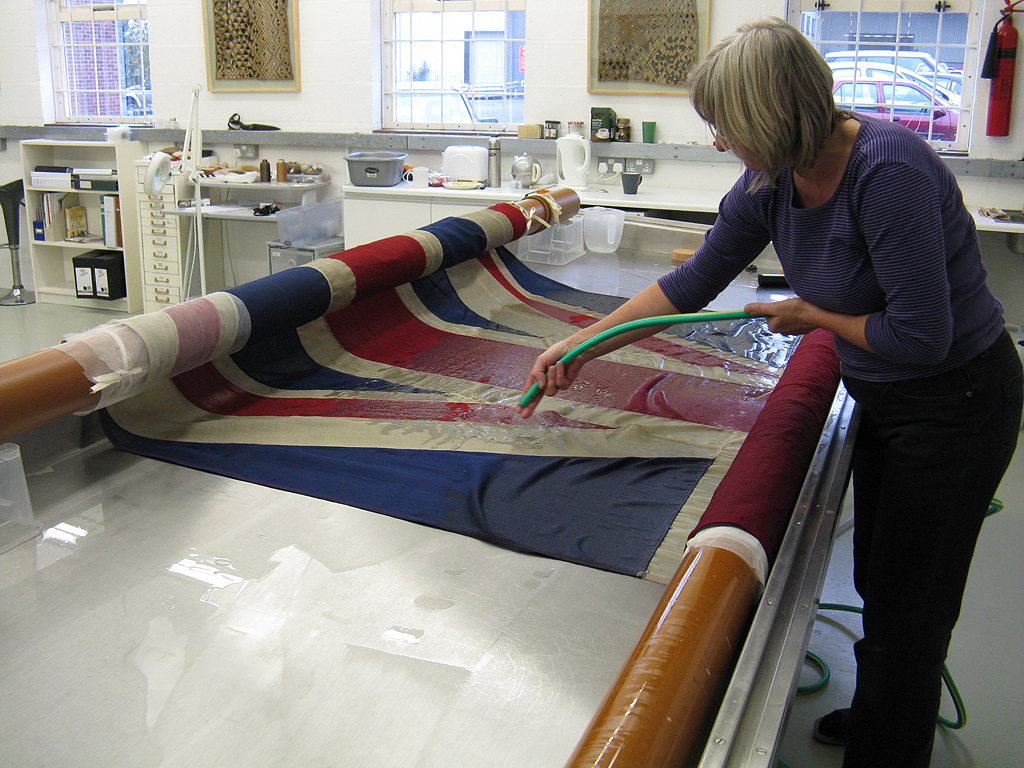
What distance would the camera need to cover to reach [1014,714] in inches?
70.4

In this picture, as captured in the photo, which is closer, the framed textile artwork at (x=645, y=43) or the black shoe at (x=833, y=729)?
the black shoe at (x=833, y=729)

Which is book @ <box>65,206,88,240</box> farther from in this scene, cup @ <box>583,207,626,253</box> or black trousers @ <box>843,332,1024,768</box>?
black trousers @ <box>843,332,1024,768</box>

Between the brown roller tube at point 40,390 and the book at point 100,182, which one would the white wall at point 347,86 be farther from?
the brown roller tube at point 40,390

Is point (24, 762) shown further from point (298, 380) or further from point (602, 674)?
point (298, 380)

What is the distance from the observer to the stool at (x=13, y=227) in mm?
5910

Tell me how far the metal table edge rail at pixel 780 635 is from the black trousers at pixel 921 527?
4.5 inches

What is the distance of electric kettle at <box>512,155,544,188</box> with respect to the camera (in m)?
4.79

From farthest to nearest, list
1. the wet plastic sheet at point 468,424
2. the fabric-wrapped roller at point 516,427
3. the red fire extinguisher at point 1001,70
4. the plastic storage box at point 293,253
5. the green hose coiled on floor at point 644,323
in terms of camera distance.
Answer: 1. the plastic storage box at point 293,253
2. the red fire extinguisher at point 1001,70
3. the wet plastic sheet at point 468,424
4. the green hose coiled on floor at point 644,323
5. the fabric-wrapped roller at point 516,427

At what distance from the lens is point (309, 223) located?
5395 mm

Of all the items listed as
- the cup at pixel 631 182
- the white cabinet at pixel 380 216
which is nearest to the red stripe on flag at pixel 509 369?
the white cabinet at pixel 380 216

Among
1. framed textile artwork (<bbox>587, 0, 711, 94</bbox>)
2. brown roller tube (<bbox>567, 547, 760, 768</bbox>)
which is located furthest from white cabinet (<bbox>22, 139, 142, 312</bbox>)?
brown roller tube (<bbox>567, 547, 760, 768</bbox>)

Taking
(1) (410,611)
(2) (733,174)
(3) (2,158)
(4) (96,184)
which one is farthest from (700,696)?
(3) (2,158)

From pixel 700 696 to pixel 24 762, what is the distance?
72 cm

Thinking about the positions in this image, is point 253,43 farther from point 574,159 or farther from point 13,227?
point 574,159
